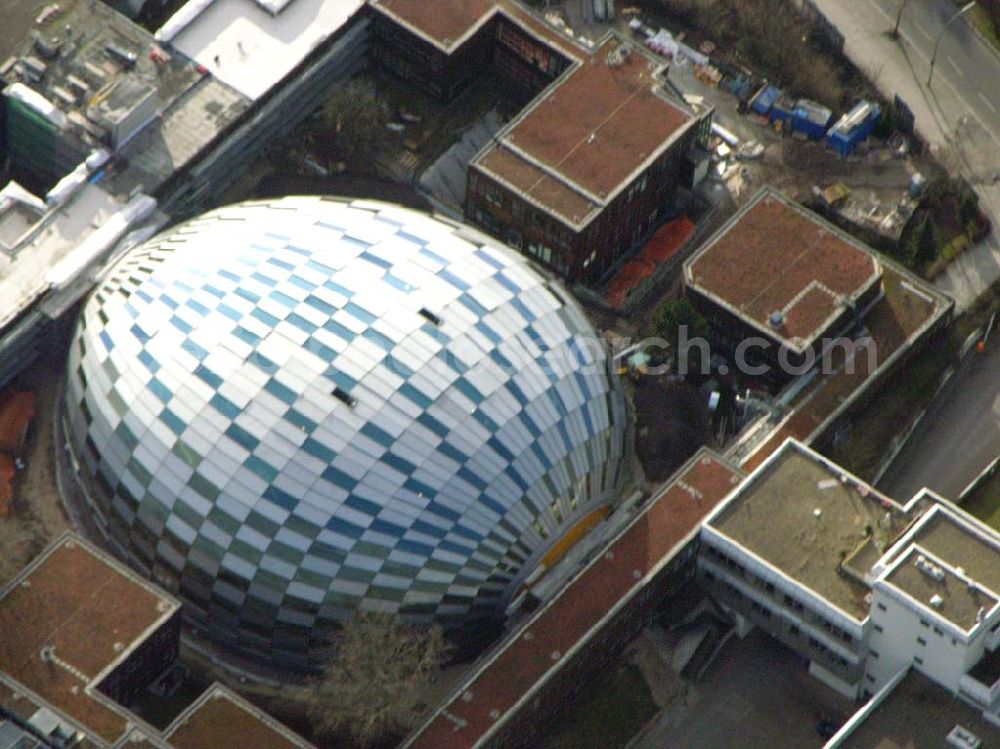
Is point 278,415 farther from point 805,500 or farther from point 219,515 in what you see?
point 805,500

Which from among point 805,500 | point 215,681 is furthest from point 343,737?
point 805,500

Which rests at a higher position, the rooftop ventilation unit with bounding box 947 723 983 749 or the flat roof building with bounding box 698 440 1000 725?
the flat roof building with bounding box 698 440 1000 725

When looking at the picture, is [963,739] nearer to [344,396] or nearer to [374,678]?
[374,678]

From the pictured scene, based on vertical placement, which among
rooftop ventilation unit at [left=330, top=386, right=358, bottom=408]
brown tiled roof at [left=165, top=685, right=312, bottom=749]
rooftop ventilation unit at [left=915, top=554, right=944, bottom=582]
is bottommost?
brown tiled roof at [left=165, top=685, right=312, bottom=749]

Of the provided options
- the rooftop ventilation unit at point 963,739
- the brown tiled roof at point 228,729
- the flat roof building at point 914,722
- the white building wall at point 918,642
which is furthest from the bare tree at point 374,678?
the rooftop ventilation unit at point 963,739

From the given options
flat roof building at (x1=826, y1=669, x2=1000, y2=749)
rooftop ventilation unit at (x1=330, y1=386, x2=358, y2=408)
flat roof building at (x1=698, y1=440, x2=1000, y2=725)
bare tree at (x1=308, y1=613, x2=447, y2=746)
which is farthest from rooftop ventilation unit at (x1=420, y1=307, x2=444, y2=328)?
flat roof building at (x1=826, y1=669, x2=1000, y2=749)

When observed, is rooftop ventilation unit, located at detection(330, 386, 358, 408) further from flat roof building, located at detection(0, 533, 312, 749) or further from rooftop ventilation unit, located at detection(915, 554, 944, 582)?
rooftop ventilation unit, located at detection(915, 554, 944, 582)
